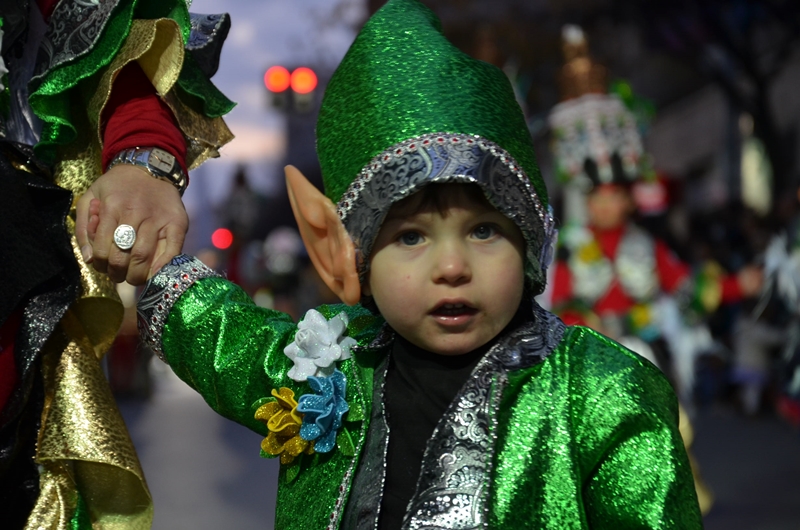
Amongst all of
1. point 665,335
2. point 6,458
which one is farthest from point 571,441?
point 665,335

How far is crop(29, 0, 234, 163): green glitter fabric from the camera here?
2291 mm

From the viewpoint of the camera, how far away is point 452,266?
2.02 metres

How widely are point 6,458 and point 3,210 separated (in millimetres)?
420

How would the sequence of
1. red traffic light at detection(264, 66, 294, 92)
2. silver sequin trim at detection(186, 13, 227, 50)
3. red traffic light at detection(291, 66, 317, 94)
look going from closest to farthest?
silver sequin trim at detection(186, 13, 227, 50) → red traffic light at detection(291, 66, 317, 94) → red traffic light at detection(264, 66, 294, 92)

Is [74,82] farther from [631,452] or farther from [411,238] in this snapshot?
[631,452]

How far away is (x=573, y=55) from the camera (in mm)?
7918

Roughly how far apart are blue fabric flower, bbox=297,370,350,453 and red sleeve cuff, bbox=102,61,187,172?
50 cm

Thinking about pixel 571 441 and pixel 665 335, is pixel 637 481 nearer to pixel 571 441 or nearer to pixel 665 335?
pixel 571 441

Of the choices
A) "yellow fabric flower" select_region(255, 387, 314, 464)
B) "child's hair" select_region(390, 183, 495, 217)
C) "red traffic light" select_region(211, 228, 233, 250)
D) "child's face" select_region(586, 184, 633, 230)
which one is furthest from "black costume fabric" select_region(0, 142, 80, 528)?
"red traffic light" select_region(211, 228, 233, 250)

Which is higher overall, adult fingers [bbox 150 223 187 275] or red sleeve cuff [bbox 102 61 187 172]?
red sleeve cuff [bbox 102 61 187 172]

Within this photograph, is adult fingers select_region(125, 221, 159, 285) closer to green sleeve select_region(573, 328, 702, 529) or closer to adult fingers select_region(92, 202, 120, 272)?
adult fingers select_region(92, 202, 120, 272)

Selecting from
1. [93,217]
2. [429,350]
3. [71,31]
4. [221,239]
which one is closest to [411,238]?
[429,350]

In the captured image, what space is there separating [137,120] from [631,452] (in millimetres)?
1091

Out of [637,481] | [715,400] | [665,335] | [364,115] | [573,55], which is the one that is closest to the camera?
[637,481]
